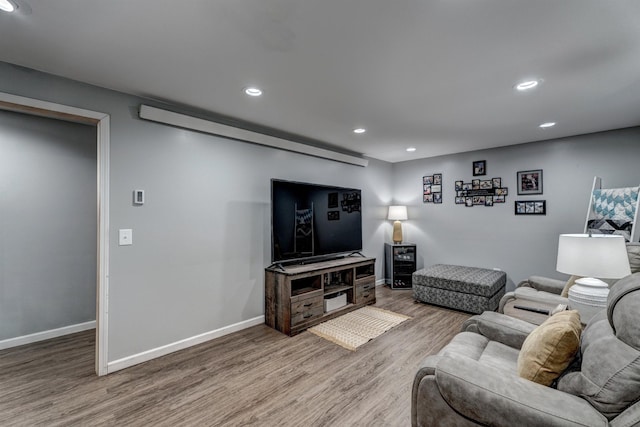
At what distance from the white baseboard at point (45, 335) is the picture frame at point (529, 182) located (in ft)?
19.3

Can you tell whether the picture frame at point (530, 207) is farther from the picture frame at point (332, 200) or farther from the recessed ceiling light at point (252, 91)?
the recessed ceiling light at point (252, 91)

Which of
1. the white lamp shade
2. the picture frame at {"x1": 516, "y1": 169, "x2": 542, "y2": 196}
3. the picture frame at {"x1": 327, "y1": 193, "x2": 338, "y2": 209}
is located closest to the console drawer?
the picture frame at {"x1": 327, "y1": 193, "x2": 338, "y2": 209}

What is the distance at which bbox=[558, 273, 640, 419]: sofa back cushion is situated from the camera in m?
1.02

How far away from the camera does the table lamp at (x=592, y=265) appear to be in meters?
1.85

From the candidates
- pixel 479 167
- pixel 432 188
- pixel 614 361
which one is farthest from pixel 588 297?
pixel 432 188

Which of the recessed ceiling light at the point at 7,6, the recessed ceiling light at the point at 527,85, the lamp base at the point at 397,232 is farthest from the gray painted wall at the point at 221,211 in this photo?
the recessed ceiling light at the point at 527,85

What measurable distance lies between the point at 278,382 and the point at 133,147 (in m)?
2.33

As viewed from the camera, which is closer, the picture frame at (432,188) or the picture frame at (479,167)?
the picture frame at (479,167)

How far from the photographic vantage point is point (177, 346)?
2811 millimetres

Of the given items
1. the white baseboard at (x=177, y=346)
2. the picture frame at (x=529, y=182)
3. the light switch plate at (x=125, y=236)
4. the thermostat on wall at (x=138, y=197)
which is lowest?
the white baseboard at (x=177, y=346)

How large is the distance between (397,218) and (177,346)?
12.9 feet

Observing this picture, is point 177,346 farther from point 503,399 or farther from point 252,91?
point 503,399

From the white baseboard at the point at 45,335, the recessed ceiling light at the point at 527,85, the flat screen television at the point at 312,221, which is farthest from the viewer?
the flat screen television at the point at 312,221

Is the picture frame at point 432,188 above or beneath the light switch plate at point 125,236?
above
